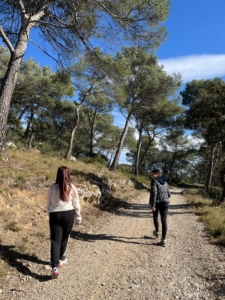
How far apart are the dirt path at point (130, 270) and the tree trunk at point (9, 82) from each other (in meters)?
4.25

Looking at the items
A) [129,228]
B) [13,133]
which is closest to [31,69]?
[13,133]

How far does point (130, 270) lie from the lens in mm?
4102

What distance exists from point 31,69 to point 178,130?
1850 cm

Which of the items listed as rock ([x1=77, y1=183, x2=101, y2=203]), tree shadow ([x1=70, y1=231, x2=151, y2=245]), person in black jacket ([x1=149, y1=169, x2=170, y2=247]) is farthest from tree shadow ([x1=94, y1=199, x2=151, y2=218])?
person in black jacket ([x1=149, y1=169, x2=170, y2=247])

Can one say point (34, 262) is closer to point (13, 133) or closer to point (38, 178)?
point (38, 178)

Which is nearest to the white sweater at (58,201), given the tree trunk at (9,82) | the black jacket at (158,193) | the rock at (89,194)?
the black jacket at (158,193)

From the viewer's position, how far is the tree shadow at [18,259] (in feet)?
12.3

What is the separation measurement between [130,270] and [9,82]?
705 cm

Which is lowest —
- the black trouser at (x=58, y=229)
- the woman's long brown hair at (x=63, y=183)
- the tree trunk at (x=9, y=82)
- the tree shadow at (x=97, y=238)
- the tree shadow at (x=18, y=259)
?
the tree shadow at (x=18, y=259)

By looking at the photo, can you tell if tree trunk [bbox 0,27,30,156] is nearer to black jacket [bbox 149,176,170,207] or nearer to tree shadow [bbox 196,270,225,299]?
black jacket [bbox 149,176,170,207]

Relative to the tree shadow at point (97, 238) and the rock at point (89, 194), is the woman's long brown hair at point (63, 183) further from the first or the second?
the rock at point (89, 194)

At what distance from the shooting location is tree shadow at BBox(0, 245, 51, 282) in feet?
12.3

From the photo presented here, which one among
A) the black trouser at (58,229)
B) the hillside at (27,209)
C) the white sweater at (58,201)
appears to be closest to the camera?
the black trouser at (58,229)

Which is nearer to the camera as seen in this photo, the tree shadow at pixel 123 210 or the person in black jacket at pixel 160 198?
the person in black jacket at pixel 160 198
